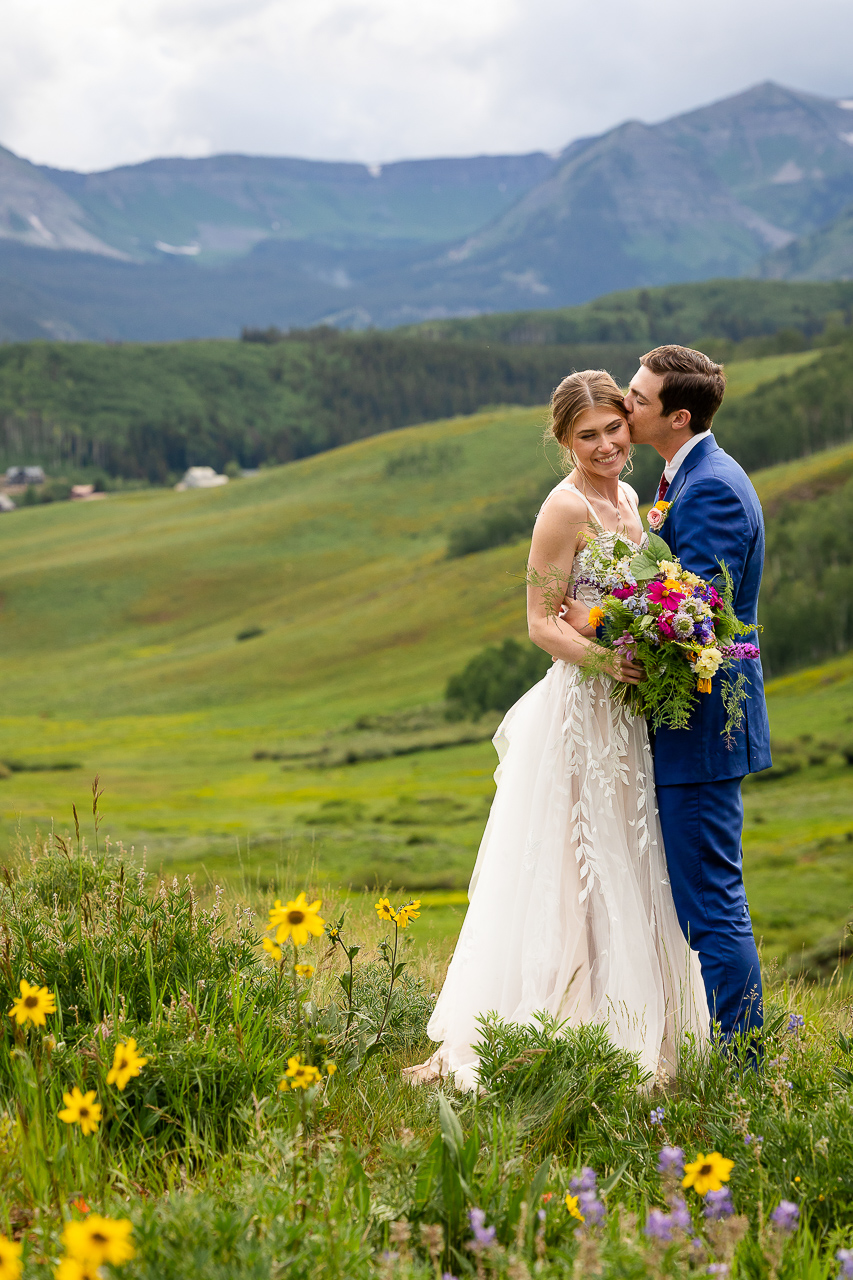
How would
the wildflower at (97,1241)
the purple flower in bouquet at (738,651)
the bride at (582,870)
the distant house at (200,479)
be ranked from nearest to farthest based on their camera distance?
the wildflower at (97,1241), the purple flower in bouquet at (738,651), the bride at (582,870), the distant house at (200,479)

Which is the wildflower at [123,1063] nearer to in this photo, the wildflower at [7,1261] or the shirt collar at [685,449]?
the wildflower at [7,1261]

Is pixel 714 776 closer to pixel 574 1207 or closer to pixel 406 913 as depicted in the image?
pixel 406 913

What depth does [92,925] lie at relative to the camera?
4.27 meters

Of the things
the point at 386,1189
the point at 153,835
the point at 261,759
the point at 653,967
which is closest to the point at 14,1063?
the point at 386,1189

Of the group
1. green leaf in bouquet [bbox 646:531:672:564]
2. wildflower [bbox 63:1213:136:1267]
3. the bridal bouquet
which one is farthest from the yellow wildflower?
green leaf in bouquet [bbox 646:531:672:564]

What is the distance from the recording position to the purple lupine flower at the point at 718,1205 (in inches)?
90.5

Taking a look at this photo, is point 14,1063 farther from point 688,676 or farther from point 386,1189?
point 688,676

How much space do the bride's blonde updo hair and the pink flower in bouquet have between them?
89 cm

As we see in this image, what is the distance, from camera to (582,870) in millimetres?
4500

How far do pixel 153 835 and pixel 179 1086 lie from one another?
31054mm

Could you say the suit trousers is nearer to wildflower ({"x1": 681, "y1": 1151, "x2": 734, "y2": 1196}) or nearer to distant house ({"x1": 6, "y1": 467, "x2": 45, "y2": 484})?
wildflower ({"x1": 681, "y1": 1151, "x2": 734, "y2": 1196})

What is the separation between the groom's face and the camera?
435 cm

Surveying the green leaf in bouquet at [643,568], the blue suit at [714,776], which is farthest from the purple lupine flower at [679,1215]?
the green leaf in bouquet at [643,568]

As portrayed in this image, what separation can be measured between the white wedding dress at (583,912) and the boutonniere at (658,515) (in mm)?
305
